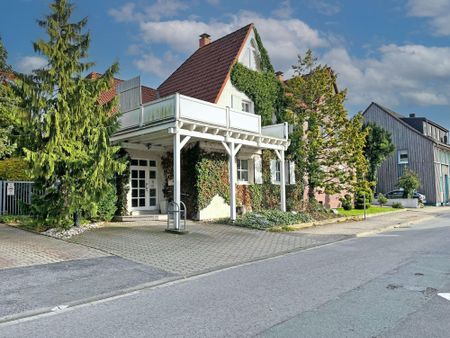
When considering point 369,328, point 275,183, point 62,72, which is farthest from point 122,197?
point 369,328

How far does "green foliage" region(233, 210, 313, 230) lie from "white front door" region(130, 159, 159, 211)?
4328 millimetres

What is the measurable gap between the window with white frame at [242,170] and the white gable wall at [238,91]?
266 cm

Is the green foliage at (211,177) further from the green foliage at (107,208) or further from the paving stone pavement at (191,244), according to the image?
the green foliage at (107,208)

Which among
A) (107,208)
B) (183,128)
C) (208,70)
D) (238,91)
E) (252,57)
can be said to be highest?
(252,57)

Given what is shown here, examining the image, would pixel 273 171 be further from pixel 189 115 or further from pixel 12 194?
pixel 12 194

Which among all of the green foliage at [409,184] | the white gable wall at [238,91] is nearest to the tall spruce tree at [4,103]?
the white gable wall at [238,91]

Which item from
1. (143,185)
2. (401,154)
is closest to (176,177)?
(143,185)

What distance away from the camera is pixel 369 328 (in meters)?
4.58

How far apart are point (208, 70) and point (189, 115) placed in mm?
7871

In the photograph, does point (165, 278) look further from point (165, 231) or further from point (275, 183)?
point (275, 183)

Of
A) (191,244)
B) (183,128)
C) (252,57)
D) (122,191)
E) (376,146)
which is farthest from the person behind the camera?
(376,146)

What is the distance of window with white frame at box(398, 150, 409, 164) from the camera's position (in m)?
39.0

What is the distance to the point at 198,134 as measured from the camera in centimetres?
1448

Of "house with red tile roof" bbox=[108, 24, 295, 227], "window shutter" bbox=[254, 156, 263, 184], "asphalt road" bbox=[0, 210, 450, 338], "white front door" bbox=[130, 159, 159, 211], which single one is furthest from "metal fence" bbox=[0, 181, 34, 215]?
"asphalt road" bbox=[0, 210, 450, 338]
